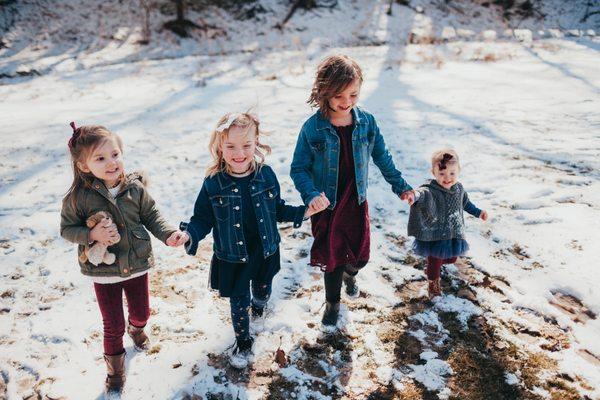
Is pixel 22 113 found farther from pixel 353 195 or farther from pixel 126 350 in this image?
pixel 353 195

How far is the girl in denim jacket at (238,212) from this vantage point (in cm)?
256

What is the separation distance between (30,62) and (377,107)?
10607 millimetres

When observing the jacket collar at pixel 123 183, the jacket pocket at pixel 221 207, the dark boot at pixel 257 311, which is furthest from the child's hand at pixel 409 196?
the jacket collar at pixel 123 183

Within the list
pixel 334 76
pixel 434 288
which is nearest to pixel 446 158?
pixel 334 76

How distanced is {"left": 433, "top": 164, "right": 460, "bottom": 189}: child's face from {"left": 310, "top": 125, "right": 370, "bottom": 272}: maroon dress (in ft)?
1.97

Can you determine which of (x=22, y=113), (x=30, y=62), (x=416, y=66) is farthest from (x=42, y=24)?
(x=416, y=66)

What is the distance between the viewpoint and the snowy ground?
283 cm

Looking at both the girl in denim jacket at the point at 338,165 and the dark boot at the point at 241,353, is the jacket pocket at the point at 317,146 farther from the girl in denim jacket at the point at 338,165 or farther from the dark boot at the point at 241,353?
the dark boot at the point at 241,353

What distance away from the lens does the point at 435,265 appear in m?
3.44

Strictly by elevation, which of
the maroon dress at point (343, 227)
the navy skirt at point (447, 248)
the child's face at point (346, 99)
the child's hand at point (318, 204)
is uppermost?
the child's face at point (346, 99)

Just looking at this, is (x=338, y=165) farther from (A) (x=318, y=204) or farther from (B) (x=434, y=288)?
(B) (x=434, y=288)

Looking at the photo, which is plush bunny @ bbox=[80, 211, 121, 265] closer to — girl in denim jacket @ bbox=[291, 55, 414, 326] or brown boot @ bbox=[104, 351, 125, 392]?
brown boot @ bbox=[104, 351, 125, 392]

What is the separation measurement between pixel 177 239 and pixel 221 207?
342mm

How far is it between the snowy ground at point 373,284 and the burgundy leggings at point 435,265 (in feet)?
0.78
